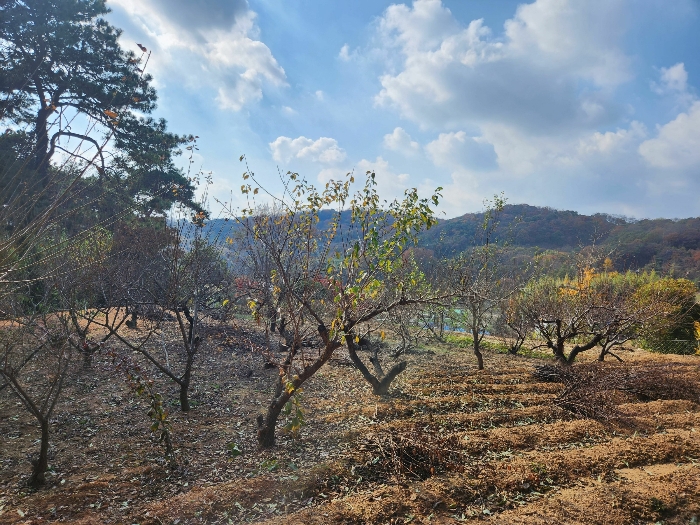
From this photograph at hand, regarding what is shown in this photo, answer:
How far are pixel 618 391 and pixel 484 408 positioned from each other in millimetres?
3257

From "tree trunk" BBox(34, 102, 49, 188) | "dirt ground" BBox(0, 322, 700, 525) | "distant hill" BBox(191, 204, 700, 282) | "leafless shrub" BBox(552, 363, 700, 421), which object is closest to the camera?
"tree trunk" BBox(34, 102, 49, 188)

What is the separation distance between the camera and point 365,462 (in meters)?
4.55

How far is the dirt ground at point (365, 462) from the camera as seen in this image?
370cm

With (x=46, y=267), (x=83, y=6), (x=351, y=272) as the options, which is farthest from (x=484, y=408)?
(x=83, y=6)

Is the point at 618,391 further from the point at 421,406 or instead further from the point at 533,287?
the point at 533,287

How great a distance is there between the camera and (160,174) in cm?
1233

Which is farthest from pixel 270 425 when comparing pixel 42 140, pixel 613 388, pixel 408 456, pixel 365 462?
pixel 613 388

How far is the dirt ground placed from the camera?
370 cm

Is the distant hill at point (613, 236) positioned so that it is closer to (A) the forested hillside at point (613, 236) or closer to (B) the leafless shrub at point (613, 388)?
(A) the forested hillside at point (613, 236)

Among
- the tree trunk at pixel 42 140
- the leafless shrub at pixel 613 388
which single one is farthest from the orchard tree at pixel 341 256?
the leafless shrub at pixel 613 388

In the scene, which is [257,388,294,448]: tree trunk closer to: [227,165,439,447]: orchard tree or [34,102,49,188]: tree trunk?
[227,165,439,447]: orchard tree

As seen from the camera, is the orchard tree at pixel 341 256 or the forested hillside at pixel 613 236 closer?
the orchard tree at pixel 341 256

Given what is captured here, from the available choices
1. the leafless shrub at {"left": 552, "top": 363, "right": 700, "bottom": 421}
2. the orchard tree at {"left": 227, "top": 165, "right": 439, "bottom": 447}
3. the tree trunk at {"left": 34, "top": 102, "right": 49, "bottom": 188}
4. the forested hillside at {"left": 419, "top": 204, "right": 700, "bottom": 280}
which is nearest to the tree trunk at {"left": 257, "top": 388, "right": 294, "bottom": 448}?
the orchard tree at {"left": 227, "top": 165, "right": 439, "bottom": 447}

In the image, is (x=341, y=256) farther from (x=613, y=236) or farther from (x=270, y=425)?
(x=613, y=236)
